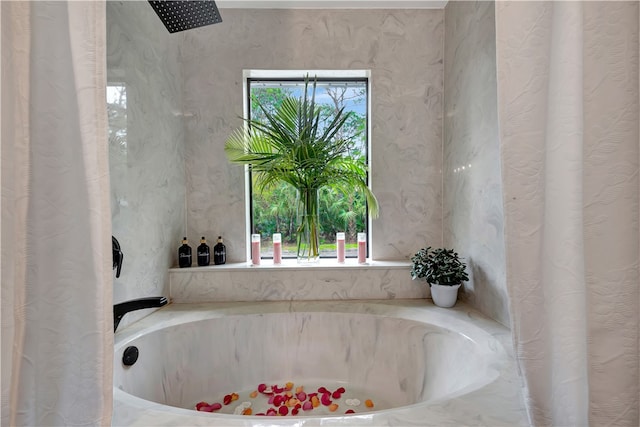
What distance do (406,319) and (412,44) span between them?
1509mm

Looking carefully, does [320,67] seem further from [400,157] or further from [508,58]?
[508,58]

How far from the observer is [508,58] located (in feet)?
2.15

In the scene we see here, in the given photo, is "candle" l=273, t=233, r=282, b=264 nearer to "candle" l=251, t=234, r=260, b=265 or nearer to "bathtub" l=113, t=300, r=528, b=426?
"candle" l=251, t=234, r=260, b=265

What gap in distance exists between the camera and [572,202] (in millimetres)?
620

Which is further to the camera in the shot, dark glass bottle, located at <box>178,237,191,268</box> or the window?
the window

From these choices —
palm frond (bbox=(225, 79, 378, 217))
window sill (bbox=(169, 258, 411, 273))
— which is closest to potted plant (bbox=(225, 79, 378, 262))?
palm frond (bbox=(225, 79, 378, 217))

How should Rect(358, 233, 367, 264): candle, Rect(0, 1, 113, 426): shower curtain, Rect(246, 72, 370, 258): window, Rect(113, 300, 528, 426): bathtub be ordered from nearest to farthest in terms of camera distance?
Rect(0, 1, 113, 426): shower curtain
Rect(113, 300, 528, 426): bathtub
Rect(358, 233, 367, 264): candle
Rect(246, 72, 370, 258): window

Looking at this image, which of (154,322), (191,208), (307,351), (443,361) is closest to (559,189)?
(443,361)

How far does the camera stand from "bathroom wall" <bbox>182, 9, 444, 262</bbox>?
191 cm

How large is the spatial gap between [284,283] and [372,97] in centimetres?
117

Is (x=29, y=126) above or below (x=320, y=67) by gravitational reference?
below

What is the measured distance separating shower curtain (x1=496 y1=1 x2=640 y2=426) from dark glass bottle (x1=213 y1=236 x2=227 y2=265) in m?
1.53

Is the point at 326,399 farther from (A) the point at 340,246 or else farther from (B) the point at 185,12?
(B) the point at 185,12

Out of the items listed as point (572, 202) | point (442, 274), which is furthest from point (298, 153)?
point (572, 202)
